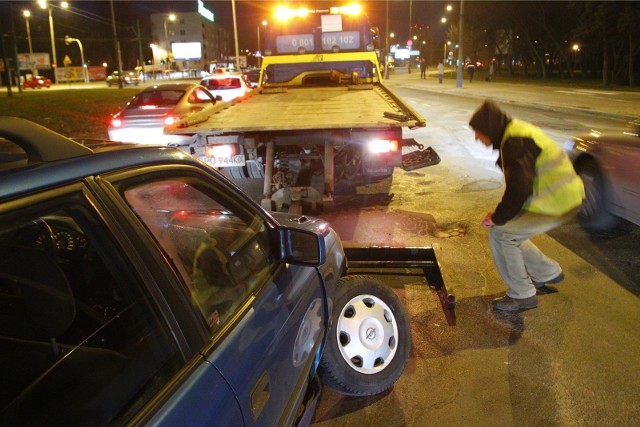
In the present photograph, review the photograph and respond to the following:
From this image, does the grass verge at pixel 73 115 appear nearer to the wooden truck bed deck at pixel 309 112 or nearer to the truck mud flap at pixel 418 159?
the wooden truck bed deck at pixel 309 112

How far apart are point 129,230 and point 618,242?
584 centimetres

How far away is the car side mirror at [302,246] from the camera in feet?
8.16

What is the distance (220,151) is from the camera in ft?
22.8

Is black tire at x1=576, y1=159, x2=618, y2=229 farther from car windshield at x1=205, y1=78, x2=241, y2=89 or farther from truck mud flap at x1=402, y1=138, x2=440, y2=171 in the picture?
car windshield at x1=205, y1=78, x2=241, y2=89

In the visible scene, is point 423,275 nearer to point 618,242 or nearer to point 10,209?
point 618,242

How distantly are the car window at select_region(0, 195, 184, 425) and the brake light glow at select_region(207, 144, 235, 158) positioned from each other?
198 inches

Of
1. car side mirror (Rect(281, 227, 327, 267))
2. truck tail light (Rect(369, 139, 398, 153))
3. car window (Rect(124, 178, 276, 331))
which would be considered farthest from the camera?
truck tail light (Rect(369, 139, 398, 153))

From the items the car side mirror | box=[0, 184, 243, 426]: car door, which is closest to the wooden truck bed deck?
the car side mirror

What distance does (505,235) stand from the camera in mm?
4387

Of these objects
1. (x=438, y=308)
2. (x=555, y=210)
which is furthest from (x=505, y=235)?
(x=438, y=308)

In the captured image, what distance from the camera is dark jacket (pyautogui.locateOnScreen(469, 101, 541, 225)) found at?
4008 mm

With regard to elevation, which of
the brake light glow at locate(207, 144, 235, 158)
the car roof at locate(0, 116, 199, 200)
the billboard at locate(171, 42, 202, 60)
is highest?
the billboard at locate(171, 42, 202, 60)

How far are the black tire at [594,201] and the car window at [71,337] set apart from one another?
5.96 metres

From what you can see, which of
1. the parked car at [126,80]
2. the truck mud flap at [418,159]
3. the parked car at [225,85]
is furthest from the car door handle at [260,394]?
the parked car at [126,80]
